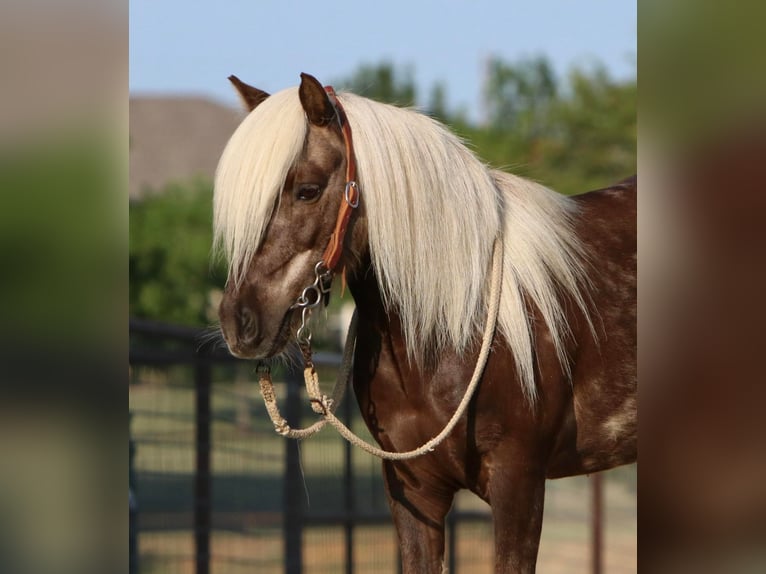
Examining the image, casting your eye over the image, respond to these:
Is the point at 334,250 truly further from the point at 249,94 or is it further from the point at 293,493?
the point at 293,493

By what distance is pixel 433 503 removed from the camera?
2.43 meters

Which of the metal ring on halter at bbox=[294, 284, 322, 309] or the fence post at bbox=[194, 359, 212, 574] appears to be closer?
the metal ring on halter at bbox=[294, 284, 322, 309]

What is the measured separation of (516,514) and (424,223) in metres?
0.70

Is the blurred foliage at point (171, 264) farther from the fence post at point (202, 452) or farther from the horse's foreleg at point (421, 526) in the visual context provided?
the horse's foreleg at point (421, 526)

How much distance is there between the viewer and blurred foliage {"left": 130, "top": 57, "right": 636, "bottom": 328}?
1625 centimetres

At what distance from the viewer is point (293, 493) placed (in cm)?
485

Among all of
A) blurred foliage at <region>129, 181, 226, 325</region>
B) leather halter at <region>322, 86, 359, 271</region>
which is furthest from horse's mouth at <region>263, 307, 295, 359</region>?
blurred foliage at <region>129, 181, 226, 325</region>

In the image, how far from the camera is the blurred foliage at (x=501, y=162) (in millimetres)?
16250

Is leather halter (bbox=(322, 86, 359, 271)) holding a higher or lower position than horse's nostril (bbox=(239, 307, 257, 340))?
higher

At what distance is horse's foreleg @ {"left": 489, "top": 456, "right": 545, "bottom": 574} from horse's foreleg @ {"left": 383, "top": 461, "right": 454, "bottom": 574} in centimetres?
18

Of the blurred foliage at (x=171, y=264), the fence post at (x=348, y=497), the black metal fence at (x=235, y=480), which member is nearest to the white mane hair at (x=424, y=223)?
the black metal fence at (x=235, y=480)

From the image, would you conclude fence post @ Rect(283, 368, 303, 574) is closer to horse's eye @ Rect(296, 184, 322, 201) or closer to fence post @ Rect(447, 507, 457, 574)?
fence post @ Rect(447, 507, 457, 574)
